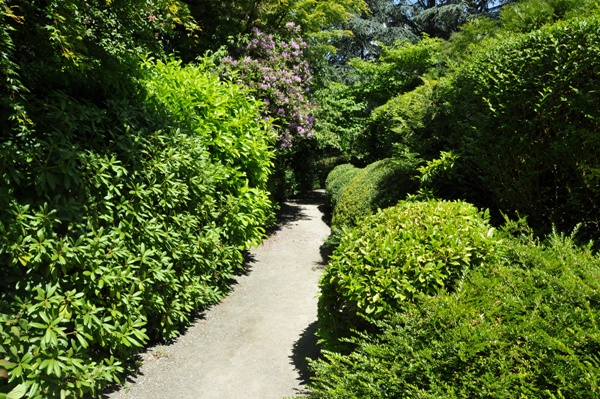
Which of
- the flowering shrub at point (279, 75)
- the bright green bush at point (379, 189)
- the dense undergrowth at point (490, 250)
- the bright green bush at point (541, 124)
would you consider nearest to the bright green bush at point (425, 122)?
the dense undergrowth at point (490, 250)

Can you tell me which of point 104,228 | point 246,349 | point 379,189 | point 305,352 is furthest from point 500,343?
point 379,189

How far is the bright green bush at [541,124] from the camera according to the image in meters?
3.49

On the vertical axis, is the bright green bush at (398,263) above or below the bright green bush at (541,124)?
below

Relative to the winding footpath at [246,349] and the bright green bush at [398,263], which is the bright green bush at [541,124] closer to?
the bright green bush at [398,263]

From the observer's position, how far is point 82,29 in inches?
125

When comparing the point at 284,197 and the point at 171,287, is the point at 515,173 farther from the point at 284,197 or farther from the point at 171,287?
the point at 284,197

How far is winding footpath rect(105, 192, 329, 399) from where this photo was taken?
141 inches

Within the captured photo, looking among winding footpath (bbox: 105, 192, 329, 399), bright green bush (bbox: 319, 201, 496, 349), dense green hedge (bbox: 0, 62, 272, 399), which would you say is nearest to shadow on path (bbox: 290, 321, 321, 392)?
winding footpath (bbox: 105, 192, 329, 399)

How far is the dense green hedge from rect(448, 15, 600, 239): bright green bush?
3.18 metres

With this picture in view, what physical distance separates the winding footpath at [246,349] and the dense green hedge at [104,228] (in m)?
0.27

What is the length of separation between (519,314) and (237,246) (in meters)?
4.09

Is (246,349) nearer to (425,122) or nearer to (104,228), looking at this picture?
(104,228)

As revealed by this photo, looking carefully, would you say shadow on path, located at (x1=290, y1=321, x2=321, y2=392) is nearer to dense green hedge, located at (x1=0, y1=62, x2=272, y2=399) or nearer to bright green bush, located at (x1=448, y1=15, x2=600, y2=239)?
dense green hedge, located at (x1=0, y1=62, x2=272, y2=399)

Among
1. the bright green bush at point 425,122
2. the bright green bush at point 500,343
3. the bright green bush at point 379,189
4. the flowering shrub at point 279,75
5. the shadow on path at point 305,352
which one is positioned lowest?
the shadow on path at point 305,352
